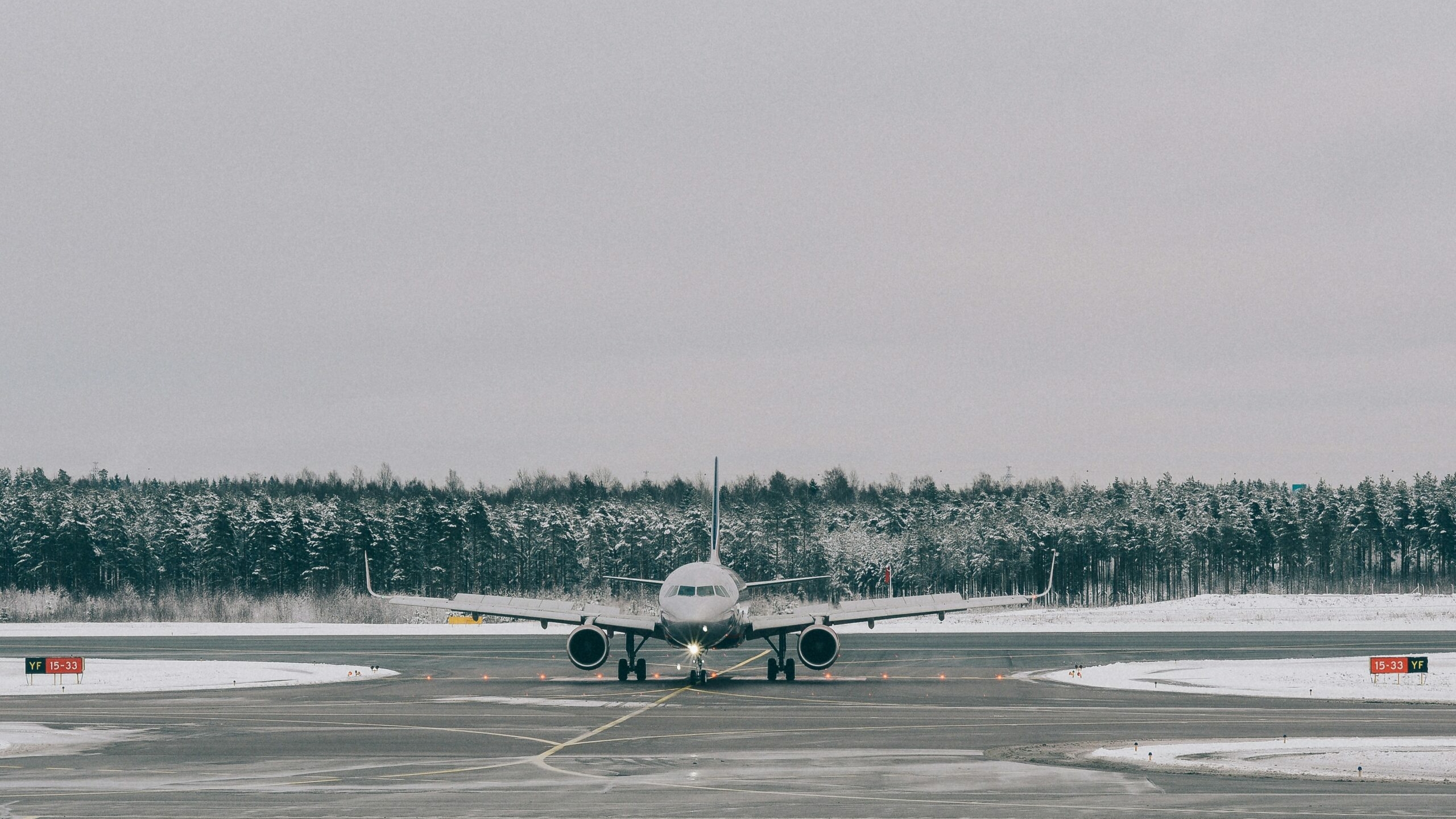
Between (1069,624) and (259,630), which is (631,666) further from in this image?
(1069,624)

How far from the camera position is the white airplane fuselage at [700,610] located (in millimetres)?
41781

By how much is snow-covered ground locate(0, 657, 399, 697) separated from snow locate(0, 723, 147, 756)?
1094cm

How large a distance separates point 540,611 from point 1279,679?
23637 mm

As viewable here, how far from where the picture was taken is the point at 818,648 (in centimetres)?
4412

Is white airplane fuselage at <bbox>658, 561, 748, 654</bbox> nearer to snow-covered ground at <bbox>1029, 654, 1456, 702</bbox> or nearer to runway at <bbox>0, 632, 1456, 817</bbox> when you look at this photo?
runway at <bbox>0, 632, 1456, 817</bbox>

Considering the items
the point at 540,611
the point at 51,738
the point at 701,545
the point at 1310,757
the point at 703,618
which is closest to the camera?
the point at 1310,757

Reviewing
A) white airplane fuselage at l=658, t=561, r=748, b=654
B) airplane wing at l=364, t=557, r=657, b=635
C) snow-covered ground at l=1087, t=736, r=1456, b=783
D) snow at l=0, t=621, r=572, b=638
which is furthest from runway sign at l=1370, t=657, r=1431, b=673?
snow at l=0, t=621, r=572, b=638

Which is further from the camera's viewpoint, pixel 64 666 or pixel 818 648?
pixel 64 666

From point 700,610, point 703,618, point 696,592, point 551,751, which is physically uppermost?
point 696,592

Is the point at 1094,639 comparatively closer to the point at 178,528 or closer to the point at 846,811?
the point at 846,811

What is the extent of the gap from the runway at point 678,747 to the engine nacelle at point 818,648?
2.52 feet

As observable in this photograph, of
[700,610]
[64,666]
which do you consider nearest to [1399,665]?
[700,610]

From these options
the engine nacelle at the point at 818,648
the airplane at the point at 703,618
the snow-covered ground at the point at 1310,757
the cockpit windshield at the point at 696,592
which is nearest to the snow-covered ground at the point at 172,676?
the airplane at the point at 703,618

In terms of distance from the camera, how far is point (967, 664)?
166ft
